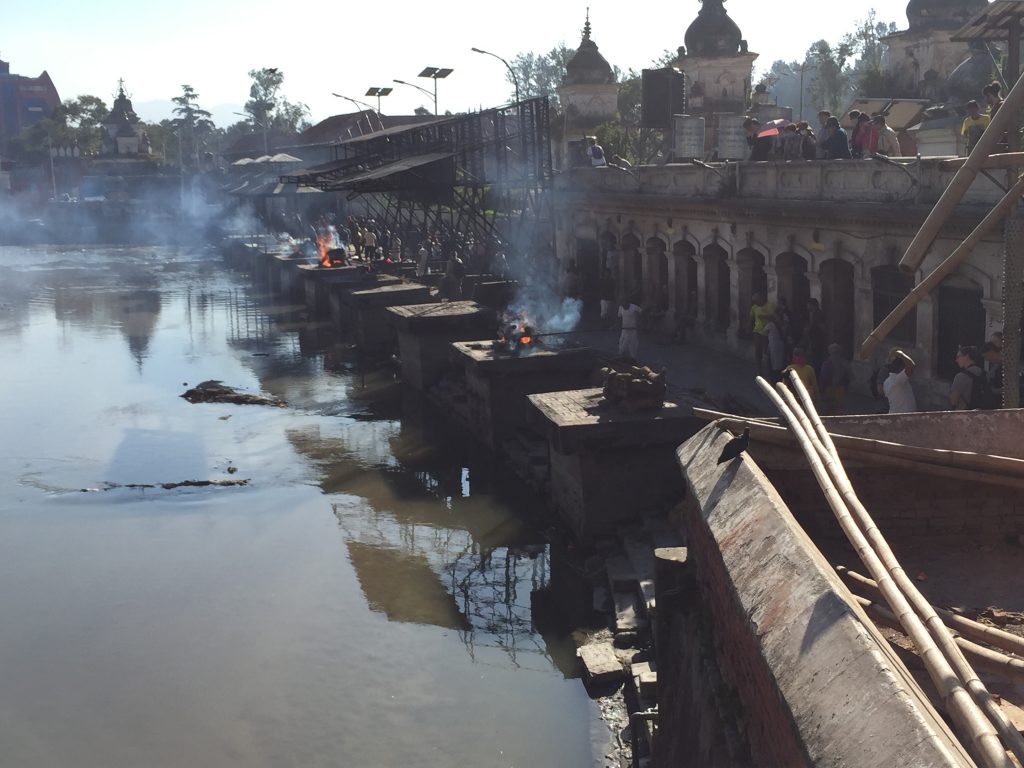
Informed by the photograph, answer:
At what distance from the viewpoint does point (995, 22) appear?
18.8 metres

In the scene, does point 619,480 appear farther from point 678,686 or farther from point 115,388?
point 115,388

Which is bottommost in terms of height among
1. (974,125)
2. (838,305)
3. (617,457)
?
(617,457)

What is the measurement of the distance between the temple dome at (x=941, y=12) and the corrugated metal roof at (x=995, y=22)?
1229 cm

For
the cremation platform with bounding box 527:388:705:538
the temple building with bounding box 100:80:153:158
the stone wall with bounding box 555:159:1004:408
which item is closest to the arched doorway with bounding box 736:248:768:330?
the stone wall with bounding box 555:159:1004:408

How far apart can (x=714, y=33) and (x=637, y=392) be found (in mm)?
23009

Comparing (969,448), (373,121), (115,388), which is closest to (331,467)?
(115,388)

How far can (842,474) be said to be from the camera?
493 cm

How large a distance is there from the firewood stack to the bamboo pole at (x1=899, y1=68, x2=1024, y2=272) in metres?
5.99

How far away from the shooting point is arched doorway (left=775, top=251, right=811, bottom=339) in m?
19.2

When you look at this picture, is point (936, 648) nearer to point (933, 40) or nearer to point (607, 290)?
point (607, 290)

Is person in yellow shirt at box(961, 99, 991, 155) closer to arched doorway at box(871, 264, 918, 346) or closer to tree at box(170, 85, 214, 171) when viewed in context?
arched doorway at box(871, 264, 918, 346)

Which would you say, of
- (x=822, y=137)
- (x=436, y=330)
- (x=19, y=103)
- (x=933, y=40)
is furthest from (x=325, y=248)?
(x=19, y=103)

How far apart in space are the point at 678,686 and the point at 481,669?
3.66m

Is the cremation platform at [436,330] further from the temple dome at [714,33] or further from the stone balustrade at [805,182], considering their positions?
the temple dome at [714,33]
